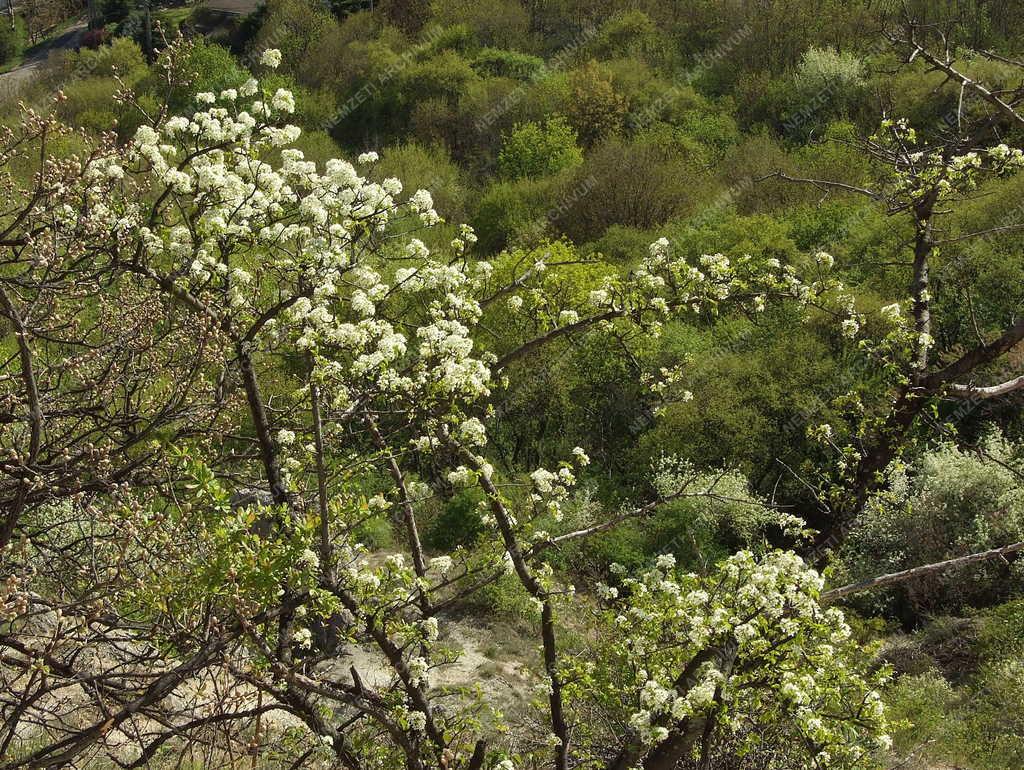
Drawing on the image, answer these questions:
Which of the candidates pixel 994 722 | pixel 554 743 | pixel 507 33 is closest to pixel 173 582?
pixel 554 743

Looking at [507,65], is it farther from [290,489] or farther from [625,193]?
[290,489]

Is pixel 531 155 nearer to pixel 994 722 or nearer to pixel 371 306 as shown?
pixel 994 722

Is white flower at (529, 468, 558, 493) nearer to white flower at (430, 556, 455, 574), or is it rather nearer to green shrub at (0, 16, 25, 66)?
white flower at (430, 556, 455, 574)

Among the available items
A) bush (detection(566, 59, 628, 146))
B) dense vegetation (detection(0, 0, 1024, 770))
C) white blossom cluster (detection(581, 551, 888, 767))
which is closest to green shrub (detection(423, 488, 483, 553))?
dense vegetation (detection(0, 0, 1024, 770))

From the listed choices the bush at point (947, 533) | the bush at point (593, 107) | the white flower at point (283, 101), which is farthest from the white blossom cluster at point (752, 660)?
the bush at point (593, 107)

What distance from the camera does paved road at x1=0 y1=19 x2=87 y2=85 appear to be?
65000 millimetres

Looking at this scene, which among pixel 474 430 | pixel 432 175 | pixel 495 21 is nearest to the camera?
pixel 474 430

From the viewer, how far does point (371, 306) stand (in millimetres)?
5164

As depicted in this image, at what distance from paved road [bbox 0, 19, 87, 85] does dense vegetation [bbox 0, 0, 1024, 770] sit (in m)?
40.7

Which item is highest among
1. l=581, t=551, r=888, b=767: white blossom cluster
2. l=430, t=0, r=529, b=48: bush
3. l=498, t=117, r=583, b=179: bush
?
l=430, t=0, r=529, b=48: bush

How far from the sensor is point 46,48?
74.4 m

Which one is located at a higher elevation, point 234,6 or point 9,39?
point 9,39

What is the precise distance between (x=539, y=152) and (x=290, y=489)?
126 ft

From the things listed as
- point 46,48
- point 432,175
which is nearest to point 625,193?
point 432,175
